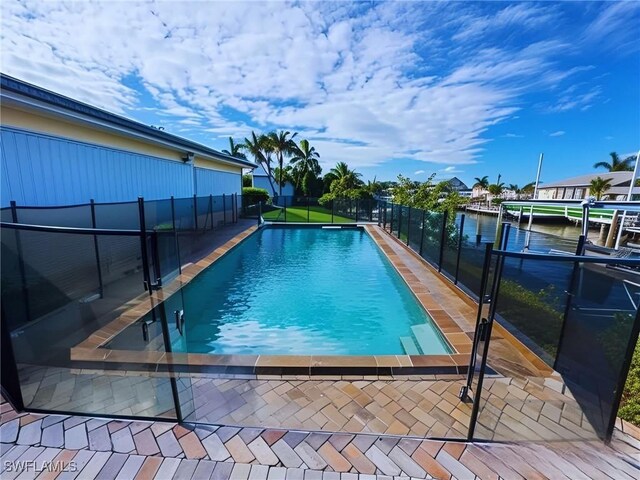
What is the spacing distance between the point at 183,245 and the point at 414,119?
11.6 meters

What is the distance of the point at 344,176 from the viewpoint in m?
25.3

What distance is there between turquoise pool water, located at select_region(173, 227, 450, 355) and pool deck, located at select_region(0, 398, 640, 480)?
2.33ft

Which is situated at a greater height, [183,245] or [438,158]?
[438,158]

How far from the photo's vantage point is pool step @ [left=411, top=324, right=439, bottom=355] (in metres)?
3.68

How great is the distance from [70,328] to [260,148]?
86.4 ft

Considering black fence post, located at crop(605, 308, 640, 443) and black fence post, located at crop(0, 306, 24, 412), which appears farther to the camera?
black fence post, located at crop(0, 306, 24, 412)

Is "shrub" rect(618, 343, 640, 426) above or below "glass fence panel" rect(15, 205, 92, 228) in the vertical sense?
below

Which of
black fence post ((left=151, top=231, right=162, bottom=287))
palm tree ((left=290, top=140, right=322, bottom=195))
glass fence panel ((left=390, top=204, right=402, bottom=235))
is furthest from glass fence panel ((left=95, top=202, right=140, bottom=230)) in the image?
palm tree ((left=290, top=140, right=322, bottom=195))

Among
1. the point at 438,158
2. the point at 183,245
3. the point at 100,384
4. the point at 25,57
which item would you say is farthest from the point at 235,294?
the point at 438,158

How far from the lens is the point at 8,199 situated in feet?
14.2

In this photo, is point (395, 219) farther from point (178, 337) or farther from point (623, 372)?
point (178, 337)

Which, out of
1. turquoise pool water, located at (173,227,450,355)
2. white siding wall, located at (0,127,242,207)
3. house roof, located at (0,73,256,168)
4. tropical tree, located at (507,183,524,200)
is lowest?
turquoise pool water, located at (173,227,450,355)

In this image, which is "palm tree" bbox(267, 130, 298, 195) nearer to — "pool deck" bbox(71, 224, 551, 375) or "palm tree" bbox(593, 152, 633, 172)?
"pool deck" bbox(71, 224, 551, 375)

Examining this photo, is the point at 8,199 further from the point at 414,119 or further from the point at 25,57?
the point at 414,119
